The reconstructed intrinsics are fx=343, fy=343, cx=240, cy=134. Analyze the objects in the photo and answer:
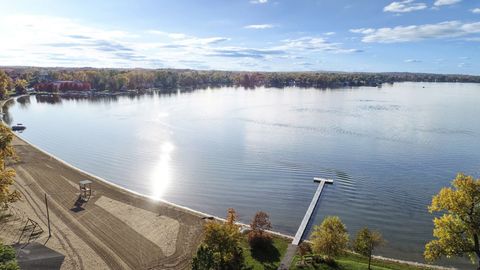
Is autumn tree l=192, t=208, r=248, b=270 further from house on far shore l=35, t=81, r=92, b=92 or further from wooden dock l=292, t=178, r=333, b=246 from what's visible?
house on far shore l=35, t=81, r=92, b=92

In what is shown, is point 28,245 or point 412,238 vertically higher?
point 28,245

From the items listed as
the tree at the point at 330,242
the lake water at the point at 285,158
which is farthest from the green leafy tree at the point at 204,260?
the lake water at the point at 285,158

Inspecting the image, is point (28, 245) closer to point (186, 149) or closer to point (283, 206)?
point (283, 206)

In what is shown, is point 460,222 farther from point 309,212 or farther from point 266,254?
point 309,212

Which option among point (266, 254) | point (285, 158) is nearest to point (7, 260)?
point (266, 254)

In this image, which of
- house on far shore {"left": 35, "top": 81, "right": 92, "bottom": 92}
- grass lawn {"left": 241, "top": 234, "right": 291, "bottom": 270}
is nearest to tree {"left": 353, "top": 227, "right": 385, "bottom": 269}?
grass lawn {"left": 241, "top": 234, "right": 291, "bottom": 270}

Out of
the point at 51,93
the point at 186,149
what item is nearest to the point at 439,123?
A: the point at 186,149

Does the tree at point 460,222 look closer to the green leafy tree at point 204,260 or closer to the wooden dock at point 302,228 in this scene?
the wooden dock at point 302,228
